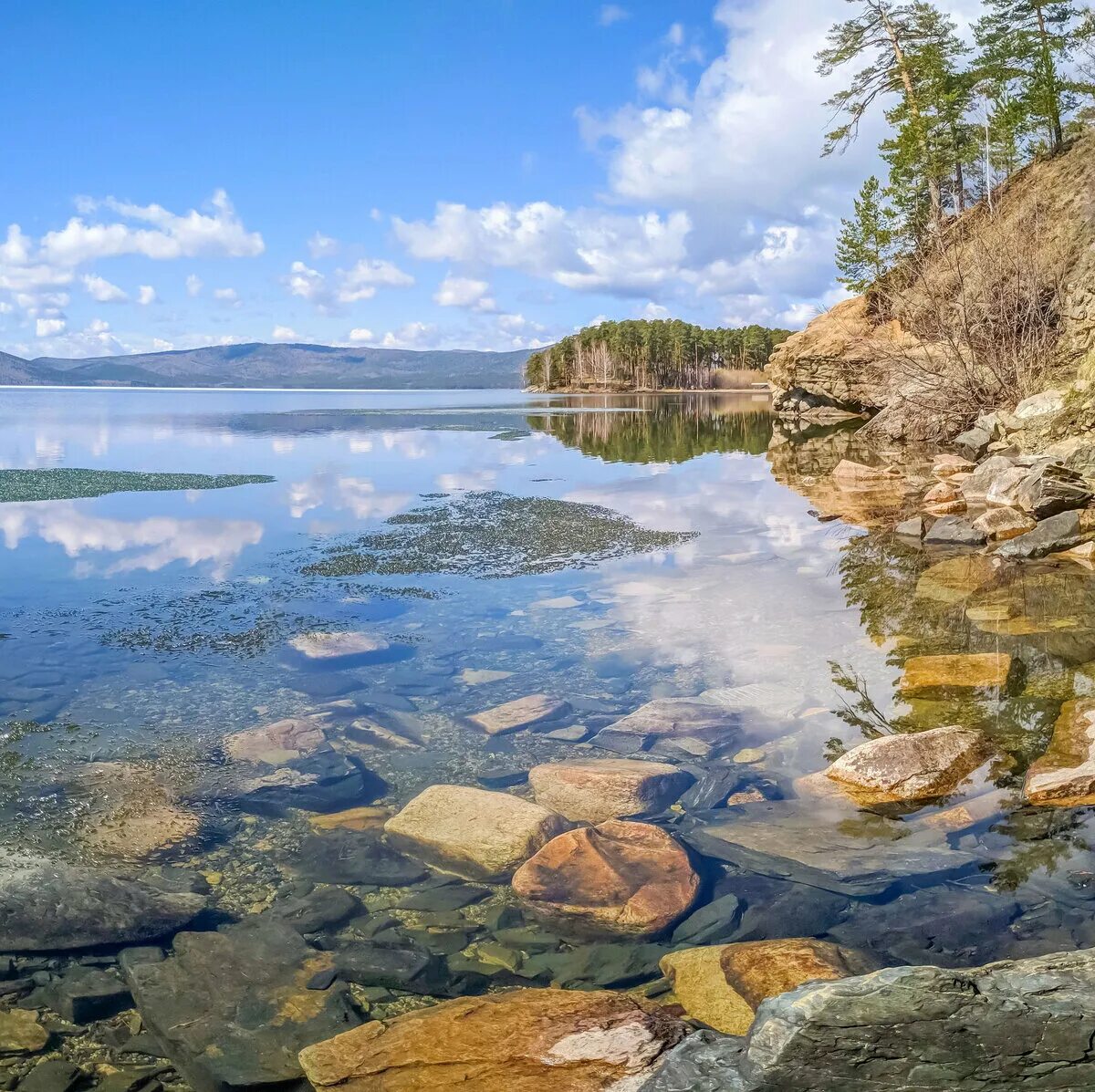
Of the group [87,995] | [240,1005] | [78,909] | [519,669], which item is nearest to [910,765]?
[519,669]

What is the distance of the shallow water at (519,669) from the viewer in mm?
5637

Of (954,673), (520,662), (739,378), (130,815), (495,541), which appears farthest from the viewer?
(739,378)

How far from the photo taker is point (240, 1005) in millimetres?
4586

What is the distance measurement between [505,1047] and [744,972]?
1.36 metres

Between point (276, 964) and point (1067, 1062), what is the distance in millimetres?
3749

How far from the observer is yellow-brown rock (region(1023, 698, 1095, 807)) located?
6.48m

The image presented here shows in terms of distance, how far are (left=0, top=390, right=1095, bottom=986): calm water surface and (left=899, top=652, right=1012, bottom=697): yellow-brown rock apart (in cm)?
26

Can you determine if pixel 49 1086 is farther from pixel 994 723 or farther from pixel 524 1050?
pixel 994 723

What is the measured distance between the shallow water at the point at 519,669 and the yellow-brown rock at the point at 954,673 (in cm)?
21

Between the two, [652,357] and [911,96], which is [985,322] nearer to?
[911,96]

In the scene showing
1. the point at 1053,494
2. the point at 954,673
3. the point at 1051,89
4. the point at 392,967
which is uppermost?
the point at 1051,89

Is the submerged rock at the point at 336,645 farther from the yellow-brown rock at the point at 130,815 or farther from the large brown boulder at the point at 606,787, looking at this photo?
the large brown boulder at the point at 606,787

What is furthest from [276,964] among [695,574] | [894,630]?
[695,574]

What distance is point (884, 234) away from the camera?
4656cm
